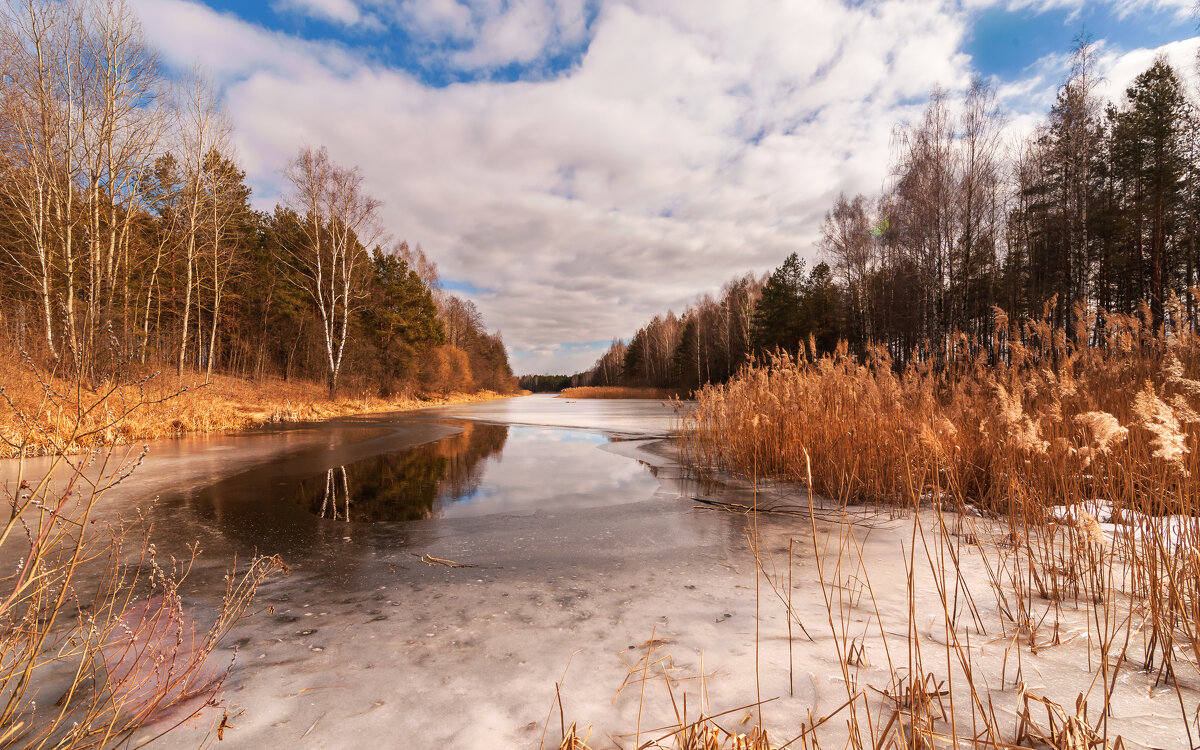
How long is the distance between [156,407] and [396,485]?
281 inches

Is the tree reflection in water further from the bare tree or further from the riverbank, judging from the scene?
the bare tree

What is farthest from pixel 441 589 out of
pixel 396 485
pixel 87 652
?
pixel 396 485

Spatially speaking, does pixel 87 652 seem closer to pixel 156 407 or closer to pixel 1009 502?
pixel 1009 502

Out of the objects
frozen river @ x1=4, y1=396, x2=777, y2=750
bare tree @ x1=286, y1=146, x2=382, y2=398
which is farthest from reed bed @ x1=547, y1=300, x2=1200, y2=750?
bare tree @ x1=286, y1=146, x2=382, y2=398

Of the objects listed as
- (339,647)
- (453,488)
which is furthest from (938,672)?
(453,488)

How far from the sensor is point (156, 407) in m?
9.09

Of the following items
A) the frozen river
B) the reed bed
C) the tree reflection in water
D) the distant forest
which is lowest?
the tree reflection in water

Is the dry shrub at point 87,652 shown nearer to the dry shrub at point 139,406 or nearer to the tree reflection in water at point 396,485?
the dry shrub at point 139,406

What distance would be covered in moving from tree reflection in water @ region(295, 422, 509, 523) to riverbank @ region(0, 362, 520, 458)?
1.55 m

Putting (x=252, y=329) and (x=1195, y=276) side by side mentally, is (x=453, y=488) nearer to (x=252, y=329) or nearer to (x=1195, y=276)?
(x=252, y=329)

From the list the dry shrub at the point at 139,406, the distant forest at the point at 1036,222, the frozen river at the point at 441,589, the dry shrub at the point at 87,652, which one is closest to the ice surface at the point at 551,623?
the frozen river at the point at 441,589

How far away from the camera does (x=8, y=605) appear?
1.05 metres

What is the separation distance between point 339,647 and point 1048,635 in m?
2.77

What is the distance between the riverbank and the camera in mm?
2963
